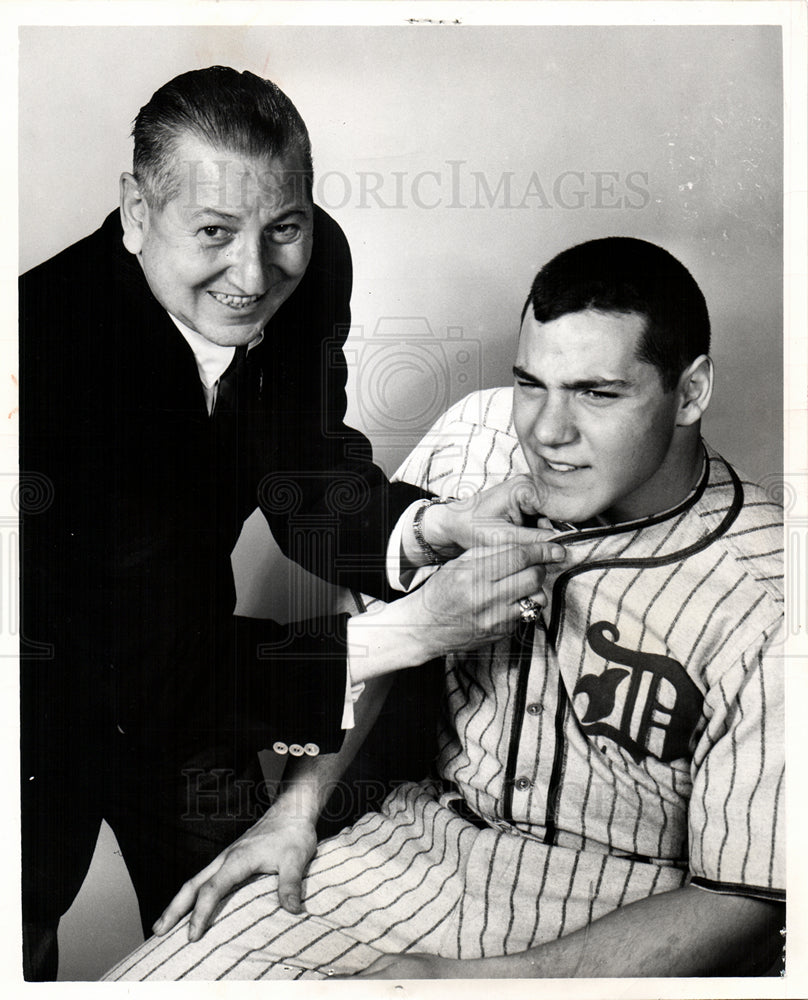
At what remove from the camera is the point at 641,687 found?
122cm

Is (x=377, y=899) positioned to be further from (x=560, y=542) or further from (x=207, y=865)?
(x=560, y=542)

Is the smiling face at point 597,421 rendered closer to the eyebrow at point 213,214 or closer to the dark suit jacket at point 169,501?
the dark suit jacket at point 169,501

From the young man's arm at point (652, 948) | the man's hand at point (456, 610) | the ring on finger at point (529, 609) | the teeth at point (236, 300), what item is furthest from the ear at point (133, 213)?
the young man's arm at point (652, 948)

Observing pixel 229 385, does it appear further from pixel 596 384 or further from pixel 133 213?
pixel 596 384

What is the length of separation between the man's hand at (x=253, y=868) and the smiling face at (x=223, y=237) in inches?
25.5

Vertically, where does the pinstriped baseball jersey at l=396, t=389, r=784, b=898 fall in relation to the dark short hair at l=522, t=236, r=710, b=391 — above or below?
below

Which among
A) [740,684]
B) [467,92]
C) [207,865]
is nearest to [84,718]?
[207,865]

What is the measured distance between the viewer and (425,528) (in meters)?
1.26

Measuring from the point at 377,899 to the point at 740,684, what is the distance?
0.54 m

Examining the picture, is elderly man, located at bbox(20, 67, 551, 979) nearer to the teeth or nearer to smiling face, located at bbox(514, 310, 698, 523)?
the teeth

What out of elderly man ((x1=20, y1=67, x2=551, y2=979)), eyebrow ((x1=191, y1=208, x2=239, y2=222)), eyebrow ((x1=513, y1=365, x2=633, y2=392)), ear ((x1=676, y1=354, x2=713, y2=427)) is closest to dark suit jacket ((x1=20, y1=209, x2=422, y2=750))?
elderly man ((x1=20, y1=67, x2=551, y2=979))

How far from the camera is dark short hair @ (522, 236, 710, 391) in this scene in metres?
1.21

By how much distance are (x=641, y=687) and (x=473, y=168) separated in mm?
706

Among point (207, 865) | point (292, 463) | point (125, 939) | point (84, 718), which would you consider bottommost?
point (125, 939)
